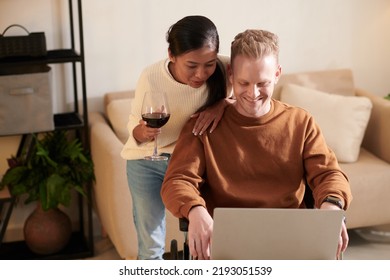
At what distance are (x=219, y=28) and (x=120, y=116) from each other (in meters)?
0.71

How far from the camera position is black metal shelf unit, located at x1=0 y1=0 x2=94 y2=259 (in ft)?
10.7

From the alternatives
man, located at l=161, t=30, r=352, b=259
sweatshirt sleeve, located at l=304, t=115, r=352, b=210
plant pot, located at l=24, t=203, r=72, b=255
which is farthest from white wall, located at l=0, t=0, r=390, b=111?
sweatshirt sleeve, located at l=304, t=115, r=352, b=210

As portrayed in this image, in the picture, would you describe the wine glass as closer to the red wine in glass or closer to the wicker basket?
the red wine in glass

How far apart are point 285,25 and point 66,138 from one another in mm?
1258

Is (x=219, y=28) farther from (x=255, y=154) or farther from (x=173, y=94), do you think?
(x=255, y=154)

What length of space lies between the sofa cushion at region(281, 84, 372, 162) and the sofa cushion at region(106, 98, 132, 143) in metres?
0.80

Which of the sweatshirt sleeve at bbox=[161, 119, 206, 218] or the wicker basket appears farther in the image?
the wicker basket

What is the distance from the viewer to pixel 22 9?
341cm

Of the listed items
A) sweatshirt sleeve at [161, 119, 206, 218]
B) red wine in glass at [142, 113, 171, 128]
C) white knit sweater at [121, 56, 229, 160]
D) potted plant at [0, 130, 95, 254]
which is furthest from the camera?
potted plant at [0, 130, 95, 254]

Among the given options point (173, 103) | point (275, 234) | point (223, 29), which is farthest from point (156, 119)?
point (223, 29)

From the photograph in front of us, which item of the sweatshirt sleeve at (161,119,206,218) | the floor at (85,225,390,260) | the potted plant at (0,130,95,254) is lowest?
the floor at (85,225,390,260)

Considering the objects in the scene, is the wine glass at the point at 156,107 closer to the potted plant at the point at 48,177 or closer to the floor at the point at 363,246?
the potted plant at the point at 48,177
